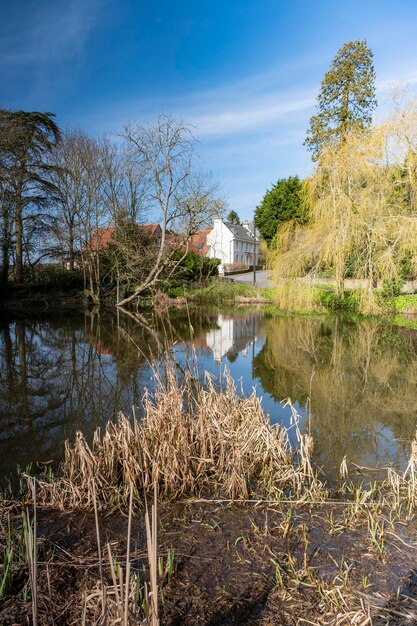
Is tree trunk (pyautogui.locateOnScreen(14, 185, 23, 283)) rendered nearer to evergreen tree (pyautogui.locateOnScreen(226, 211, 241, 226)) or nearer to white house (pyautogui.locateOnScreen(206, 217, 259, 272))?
white house (pyautogui.locateOnScreen(206, 217, 259, 272))

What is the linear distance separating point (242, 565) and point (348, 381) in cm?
657

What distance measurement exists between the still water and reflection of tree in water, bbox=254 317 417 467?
0.02 m

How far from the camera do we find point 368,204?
18.7 meters

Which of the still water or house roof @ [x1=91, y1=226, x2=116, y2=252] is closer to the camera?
the still water

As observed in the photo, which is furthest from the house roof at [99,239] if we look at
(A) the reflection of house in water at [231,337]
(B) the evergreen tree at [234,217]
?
(B) the evergreen tree at [234,217]

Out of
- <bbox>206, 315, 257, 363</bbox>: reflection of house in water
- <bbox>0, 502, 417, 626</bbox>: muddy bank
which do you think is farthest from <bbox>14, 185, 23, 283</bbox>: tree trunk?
<bbox>0, 502, 417, 626</bbox>: muddy bank

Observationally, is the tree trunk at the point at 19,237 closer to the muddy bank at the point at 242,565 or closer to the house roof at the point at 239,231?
the muddy bank at the point at 242,565

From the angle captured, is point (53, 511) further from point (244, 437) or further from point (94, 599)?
point (244, 437)

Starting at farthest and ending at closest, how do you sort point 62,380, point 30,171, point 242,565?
point 30,171
point 62,380
point 242,565

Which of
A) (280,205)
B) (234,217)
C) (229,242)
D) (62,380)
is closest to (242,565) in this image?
(62,380)

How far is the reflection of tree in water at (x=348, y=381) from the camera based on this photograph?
5.70 meters

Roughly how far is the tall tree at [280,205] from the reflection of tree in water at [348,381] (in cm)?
2561

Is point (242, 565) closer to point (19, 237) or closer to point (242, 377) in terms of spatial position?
point (242, 377)

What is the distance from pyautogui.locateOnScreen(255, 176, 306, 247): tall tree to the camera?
4012cm
